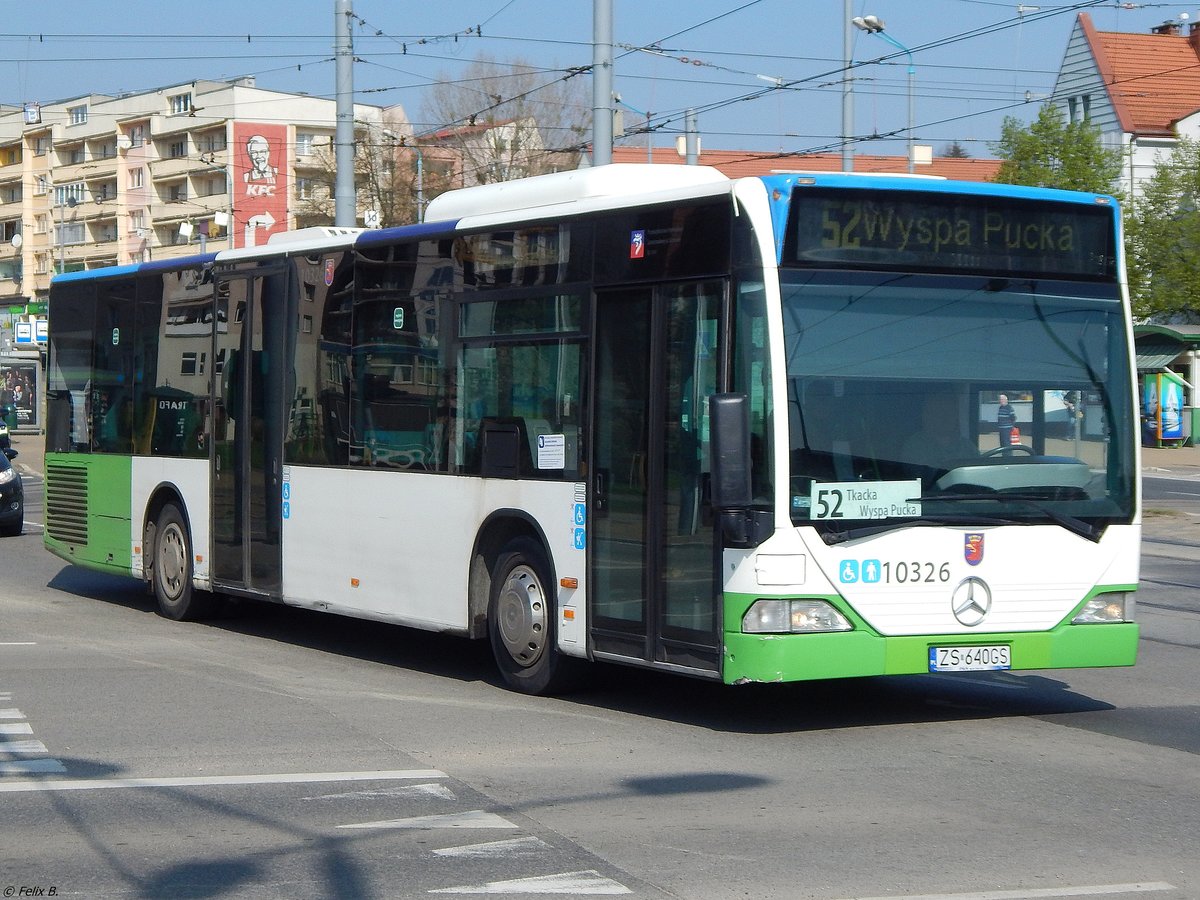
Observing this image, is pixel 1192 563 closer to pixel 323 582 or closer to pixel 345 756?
pixel 323 582

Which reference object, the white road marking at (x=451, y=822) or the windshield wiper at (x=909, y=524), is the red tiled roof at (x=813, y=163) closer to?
the windshield wiper at (x=909, y=524)

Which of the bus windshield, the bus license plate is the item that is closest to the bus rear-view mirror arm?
the bus windshield

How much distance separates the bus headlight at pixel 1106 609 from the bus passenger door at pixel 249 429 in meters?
6.25

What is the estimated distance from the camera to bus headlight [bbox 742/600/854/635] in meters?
8.59

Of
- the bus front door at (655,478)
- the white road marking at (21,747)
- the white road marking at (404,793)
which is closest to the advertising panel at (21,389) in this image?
the white road marking at (21,747)

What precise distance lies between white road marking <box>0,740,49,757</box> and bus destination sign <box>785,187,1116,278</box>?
441 cm

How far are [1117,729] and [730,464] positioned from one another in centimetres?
272

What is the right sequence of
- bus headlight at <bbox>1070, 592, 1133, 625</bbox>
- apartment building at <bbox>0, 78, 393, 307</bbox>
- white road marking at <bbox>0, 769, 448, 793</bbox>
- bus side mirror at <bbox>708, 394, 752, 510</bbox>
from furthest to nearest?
1. apartment building at <bbox>0, 78, 393, 307</bbox>
2. bus headlight at <bbox>1070, 592, 1133, 625</bbox>
3. bus side mirror at <bbox>708, 394, 752, 510</bbox>
4. white road marking at <bbox>0, 769, 448, 793</bbox>

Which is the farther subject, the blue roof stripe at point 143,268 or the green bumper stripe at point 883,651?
the blue roof stripe at point 143,268

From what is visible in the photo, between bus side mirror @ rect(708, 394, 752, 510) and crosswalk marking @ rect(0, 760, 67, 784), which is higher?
bus side mirror @ rect(708, 394, 752, 510)

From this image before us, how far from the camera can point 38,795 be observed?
7.41m

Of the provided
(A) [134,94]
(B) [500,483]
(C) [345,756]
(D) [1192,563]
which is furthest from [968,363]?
(A) [134,94]

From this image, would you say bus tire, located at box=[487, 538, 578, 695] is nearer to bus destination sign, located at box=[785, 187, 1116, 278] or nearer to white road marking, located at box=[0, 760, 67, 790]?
bus destination sign, located at box=[785, 187, 1116, 278]

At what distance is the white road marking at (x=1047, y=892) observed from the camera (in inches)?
226
